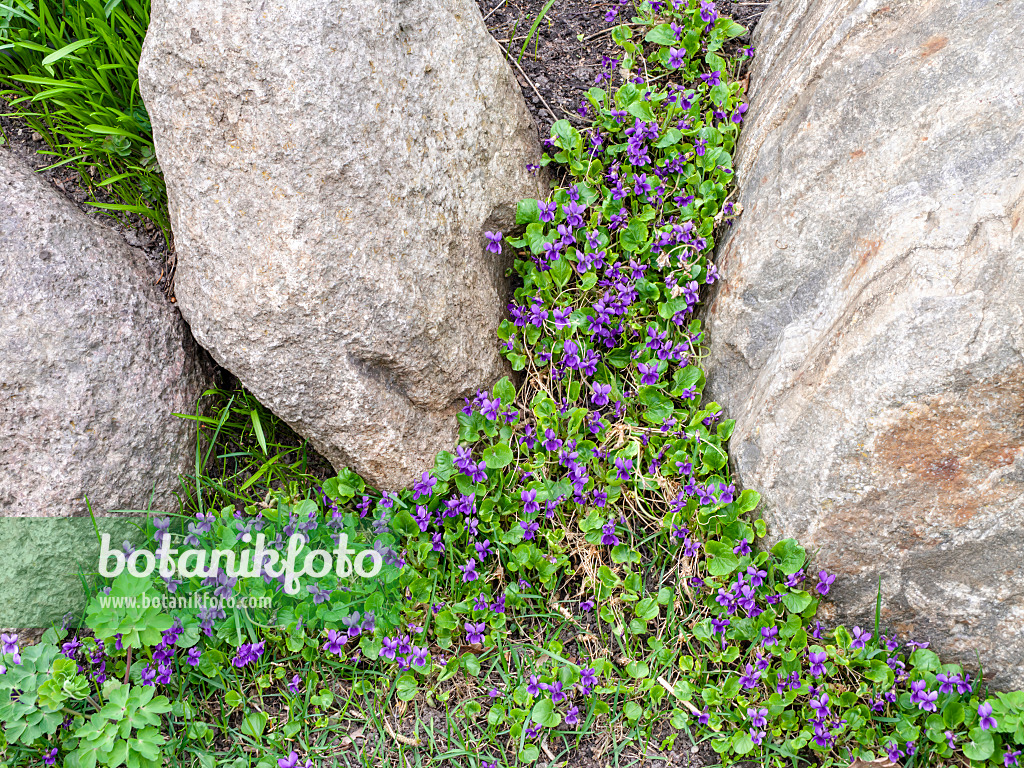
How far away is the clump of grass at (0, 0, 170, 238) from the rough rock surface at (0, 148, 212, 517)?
0.22 meters

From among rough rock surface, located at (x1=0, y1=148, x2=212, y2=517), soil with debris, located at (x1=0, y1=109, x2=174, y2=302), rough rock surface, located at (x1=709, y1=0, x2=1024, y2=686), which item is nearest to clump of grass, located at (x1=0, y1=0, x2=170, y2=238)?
soil with debris, located at (x1=0, y1=109, x2=174, y2=302)

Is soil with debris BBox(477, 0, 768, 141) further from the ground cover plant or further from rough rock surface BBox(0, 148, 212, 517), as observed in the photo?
rough rock surface BBox(0, 148, 212, 517)

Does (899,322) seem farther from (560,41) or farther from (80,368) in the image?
(80,368)

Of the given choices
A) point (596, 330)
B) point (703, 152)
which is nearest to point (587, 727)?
point (596, 330)

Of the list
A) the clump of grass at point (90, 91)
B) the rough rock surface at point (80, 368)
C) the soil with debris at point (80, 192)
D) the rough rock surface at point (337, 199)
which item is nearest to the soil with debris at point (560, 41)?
the rough rock surface at point (337, 199)

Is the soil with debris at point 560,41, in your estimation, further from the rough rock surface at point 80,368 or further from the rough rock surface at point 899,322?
the rough rock surface at point 80,368

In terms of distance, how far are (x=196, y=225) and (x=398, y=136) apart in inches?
31.9

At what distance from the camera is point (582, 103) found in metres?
3.64

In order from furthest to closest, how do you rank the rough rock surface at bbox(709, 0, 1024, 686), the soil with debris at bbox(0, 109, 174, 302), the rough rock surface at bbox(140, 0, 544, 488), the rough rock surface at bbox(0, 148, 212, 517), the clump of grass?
the soil with debris at bbox(0, 109, 174, 302) → the clump of grass → the rough rock surface at bbox(0, 148, 212, 517) → the rough rock surface at bbox(140, 0, 544, 488) → the rough rock surface at bbox(709, 0, 1024, 686)

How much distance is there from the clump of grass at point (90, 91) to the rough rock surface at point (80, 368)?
22 cm

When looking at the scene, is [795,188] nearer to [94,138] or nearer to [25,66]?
[94,138]

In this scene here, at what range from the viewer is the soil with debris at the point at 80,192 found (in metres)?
3.27

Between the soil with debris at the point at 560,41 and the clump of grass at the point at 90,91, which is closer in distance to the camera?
the clump of grass at the point at 90,91

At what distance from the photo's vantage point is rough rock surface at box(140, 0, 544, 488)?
260cm
